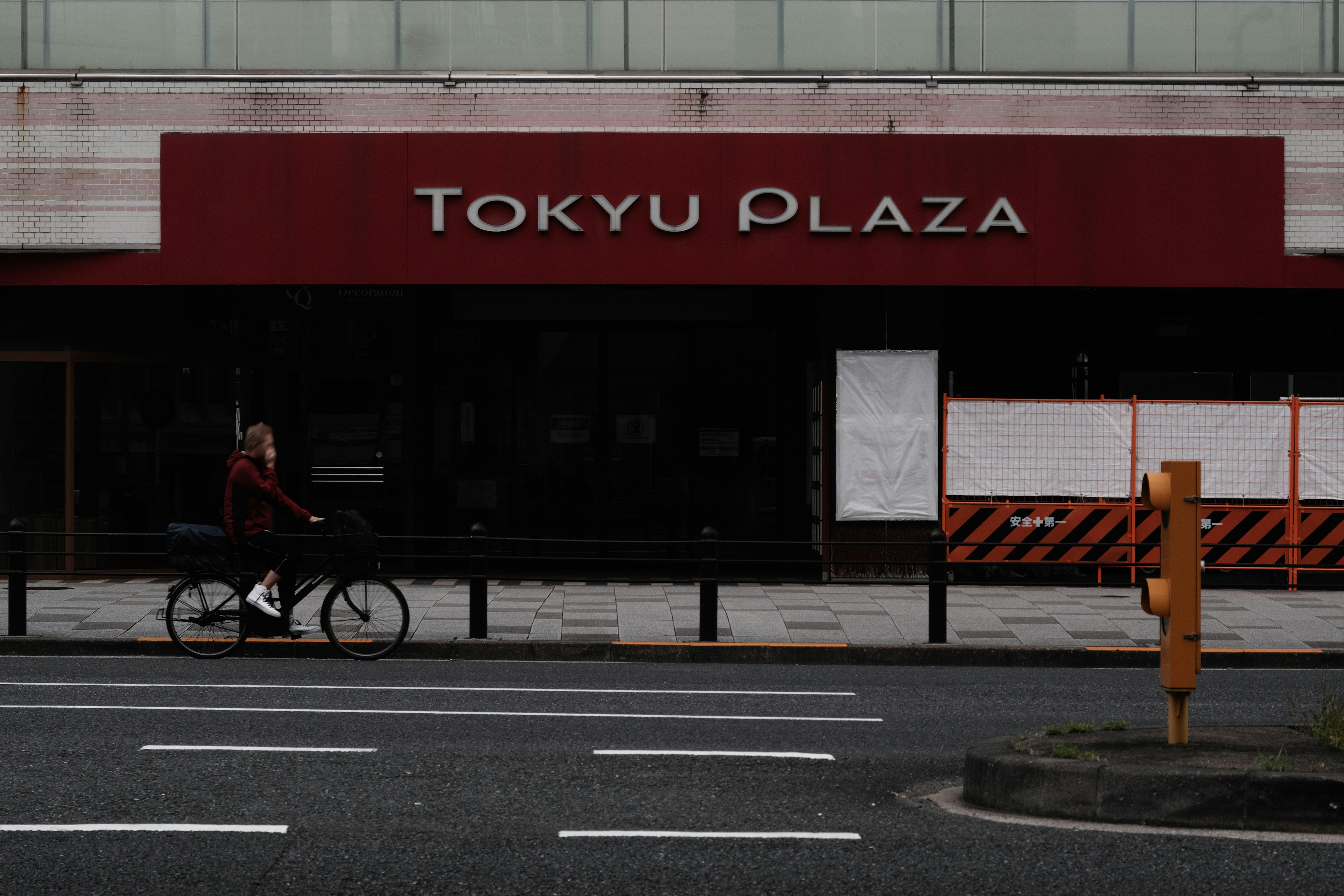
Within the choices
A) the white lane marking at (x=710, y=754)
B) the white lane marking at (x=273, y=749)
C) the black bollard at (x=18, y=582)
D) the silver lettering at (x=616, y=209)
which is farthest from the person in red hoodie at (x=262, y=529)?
the silver lettering at (x=616, y=209)

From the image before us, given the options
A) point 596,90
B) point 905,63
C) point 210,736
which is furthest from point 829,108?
point 210,736

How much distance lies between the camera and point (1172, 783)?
5.57m

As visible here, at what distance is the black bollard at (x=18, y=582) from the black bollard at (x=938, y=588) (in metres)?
7.52

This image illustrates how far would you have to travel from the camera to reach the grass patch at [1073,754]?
5871 mm

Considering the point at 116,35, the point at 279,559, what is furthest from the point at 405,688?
the point at 116,35

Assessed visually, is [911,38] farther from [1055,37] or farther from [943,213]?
[943,213]

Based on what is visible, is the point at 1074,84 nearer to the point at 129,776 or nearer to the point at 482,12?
the point at 482,12

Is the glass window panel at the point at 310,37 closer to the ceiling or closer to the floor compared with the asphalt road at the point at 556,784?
closer to the ceiling

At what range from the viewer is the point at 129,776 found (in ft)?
21.0

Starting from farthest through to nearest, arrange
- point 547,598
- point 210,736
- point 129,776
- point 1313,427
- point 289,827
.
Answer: point 1313,427, point 547,598, point 210,736, point 129,776, point 289,827

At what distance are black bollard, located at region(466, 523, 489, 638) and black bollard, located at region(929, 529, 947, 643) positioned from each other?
145 inches

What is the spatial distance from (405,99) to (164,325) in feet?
13.4

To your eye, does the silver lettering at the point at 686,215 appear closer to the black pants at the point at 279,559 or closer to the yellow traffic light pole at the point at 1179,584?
the black pants at the point at 279,559

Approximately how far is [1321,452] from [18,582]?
13.4 m
